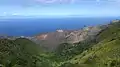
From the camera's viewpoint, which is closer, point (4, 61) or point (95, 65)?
point (4, 61)

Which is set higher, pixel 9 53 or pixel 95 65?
pixel 9 53

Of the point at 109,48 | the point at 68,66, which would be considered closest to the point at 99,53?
the point at 109,48

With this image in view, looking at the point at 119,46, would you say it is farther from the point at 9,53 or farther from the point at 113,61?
the point at 9,53

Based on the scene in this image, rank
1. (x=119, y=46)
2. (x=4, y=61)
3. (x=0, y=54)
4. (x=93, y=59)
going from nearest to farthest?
(x=4, y=61)
(x=0, y=54)
(x=93, y=59)
(x=119, y=46)

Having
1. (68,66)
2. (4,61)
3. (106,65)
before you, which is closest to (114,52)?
(106,65)

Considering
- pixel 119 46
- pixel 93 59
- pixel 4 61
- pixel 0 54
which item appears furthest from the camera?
pixel 119 46

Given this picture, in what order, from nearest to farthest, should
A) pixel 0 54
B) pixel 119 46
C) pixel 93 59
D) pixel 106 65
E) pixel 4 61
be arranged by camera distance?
pixel 4 61 < pixel 0 54 < pixel 106 65 < pixel 93 59 < pixel 119 46

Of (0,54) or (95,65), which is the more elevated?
(0,54)

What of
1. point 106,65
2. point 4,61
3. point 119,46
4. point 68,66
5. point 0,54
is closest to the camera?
point 4,61

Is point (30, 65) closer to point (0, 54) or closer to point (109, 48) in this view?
point (0, 54)

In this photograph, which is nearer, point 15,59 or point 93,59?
point 15,59
